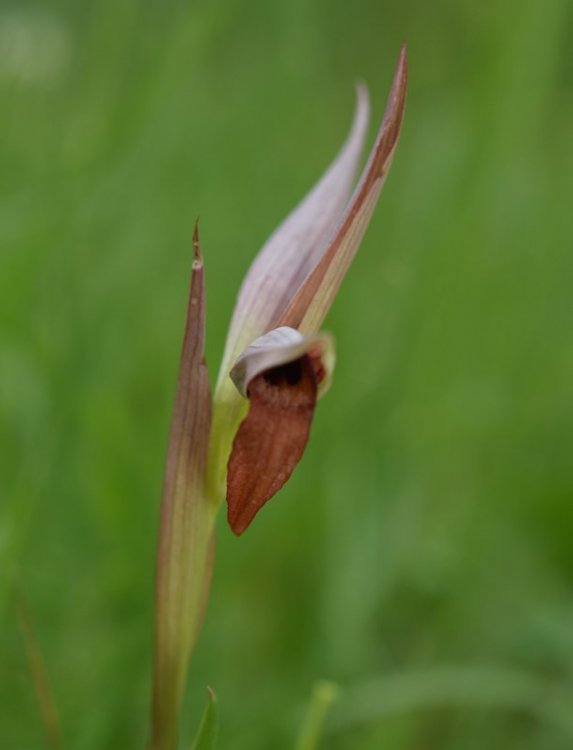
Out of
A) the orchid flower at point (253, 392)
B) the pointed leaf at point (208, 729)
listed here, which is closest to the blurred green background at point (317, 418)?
the orchid flower at point (253, 392)

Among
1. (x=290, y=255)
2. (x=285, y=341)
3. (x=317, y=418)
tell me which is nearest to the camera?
(x=285, y=341)

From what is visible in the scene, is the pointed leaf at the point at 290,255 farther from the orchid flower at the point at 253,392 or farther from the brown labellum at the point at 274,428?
the brown labellum at the point at 274,428

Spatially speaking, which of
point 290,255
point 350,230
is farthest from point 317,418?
point 350,230

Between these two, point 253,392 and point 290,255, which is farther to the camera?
point 290,255

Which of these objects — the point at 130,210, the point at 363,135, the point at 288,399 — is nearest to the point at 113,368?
the point at 130,210

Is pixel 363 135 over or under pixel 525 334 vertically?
over

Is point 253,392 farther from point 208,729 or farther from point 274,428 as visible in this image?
point 208,729

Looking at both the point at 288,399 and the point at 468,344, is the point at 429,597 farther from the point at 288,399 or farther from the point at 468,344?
the point at 288,399

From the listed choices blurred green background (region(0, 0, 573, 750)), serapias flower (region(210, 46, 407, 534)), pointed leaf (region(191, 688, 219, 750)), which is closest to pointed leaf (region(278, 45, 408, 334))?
serapias flower (region(210, 46, 407, 534))
